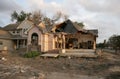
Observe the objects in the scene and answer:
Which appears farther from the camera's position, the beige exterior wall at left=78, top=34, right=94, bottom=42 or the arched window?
the beige exterior wall at left=78, top=34, right=94, bottom=42

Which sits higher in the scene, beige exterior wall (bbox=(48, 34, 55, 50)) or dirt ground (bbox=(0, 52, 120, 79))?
beige exterior wall (bbox=(48, 34, 55, 50))

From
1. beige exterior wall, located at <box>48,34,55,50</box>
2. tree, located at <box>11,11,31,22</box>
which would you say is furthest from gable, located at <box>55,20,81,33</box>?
tree, located at <box>11,11,31,22</box>

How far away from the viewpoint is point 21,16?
7881cm

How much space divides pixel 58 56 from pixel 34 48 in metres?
8.47

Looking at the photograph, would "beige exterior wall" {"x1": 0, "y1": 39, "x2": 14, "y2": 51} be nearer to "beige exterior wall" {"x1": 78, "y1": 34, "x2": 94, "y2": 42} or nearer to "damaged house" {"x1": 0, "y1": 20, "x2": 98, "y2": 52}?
"damaged house" {"x1": 0, "y1": 20, "x2": 98, "y2": 52}

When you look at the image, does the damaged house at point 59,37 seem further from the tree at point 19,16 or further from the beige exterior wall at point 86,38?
the tree at point 19,16

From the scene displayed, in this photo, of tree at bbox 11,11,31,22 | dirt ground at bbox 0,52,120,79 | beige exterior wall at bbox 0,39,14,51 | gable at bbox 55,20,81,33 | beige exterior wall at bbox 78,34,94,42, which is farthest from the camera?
tree at bbox 11,11,31,22

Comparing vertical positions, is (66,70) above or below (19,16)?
below

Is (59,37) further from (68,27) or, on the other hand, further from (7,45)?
(7,45)

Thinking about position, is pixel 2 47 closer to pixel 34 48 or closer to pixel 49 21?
pixel 34 48

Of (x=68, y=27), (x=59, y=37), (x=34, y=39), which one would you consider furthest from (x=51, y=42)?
(x=68, y=27)

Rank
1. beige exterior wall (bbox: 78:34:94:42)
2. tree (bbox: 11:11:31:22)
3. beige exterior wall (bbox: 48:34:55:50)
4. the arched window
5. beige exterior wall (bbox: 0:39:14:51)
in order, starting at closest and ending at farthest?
beige exterior wall (bbox: 48:34:55:50)
the arched window
beige exterior wall (bbox: 78:34:94:42)
beige exterior wall (bbox: 0:39:14:51)
tree (bbox: 11:11:31:22)

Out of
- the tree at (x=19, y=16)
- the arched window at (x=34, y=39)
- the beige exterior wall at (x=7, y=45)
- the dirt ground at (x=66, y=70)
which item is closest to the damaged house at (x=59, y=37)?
the arched window at (x=34, y=39)

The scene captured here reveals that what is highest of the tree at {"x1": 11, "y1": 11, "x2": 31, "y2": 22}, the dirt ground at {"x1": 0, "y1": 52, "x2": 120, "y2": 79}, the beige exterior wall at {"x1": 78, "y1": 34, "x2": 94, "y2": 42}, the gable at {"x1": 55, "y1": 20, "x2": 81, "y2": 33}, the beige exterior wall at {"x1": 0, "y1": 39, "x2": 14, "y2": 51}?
the tree at {"x1": 11, "y1": 11, "x2": 31, "y2": 22}
